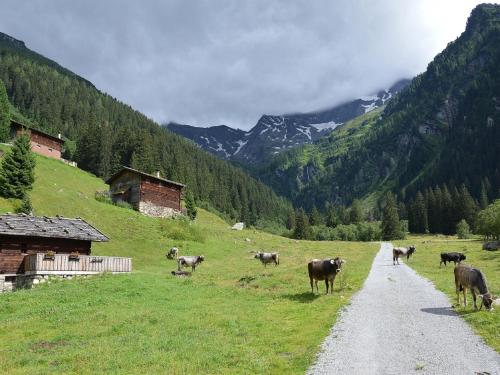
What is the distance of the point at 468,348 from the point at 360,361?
3.90 m

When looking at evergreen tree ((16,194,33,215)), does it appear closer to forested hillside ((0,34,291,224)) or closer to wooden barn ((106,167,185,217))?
wooden barn ((106,167,185,217))

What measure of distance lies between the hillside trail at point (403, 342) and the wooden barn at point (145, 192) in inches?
2395

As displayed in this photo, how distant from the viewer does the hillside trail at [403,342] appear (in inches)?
464

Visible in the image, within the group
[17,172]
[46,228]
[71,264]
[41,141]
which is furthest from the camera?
[41,141]

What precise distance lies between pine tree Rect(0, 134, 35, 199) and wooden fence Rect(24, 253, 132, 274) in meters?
23.2

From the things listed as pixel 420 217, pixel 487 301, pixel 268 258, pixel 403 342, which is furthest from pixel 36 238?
pixel 420 217

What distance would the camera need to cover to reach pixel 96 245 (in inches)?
1949

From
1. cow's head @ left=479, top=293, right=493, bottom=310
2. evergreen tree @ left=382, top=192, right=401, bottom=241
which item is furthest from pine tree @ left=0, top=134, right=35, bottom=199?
evergreen tree @ left=382, top=192, right=401, bottom=241

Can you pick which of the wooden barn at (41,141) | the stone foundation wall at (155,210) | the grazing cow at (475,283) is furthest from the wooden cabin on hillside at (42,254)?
the wooden barn at (41,141)

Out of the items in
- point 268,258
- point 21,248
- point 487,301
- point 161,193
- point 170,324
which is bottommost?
point 170,324

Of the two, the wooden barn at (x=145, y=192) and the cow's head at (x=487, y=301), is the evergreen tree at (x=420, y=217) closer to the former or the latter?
the wooden barn at (x=145, y=192)

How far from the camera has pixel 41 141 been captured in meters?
98.9

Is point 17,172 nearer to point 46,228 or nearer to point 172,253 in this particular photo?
point 46,228

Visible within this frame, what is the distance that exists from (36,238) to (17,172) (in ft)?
76.6
